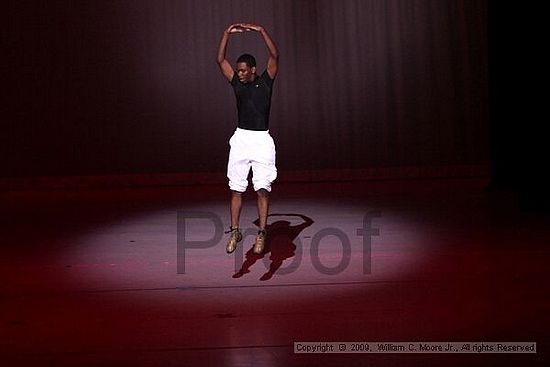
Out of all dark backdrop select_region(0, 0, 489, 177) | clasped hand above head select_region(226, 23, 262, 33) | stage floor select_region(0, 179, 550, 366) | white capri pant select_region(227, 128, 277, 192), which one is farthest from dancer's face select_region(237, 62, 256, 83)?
dark backdrop select_region(0, 0, 489, 177)

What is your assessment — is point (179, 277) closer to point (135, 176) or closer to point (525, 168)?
point (525, 168)

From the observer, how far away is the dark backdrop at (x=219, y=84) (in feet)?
36.6

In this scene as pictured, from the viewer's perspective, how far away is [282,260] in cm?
623

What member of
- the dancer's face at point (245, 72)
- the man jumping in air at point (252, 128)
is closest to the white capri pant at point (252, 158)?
the man jumping in air at point (252, 128)

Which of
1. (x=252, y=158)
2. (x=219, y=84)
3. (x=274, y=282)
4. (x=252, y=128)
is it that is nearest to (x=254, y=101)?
(x=252, y=128)

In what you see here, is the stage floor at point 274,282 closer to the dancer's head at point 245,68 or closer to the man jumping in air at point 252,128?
the man jumping in air at point 252,128

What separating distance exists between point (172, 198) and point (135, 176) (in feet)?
4.87

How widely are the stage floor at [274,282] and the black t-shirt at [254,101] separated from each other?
3.09ft

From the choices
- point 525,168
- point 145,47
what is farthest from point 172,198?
point 525,168

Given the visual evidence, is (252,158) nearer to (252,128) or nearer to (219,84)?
(252,128)

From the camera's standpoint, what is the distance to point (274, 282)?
→ 555cm

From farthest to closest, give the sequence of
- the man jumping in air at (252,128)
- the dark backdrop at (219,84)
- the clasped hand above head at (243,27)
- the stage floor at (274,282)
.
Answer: the dark backdrop at (219,84)
the man jumping in air at (252,128)
the clasped hand above head at (243,27)
the stage floor at (274,282)

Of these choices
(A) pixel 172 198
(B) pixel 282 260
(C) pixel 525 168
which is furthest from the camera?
(A) pixel 172 198

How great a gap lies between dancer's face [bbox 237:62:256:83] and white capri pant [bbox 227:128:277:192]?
0.36 metres
